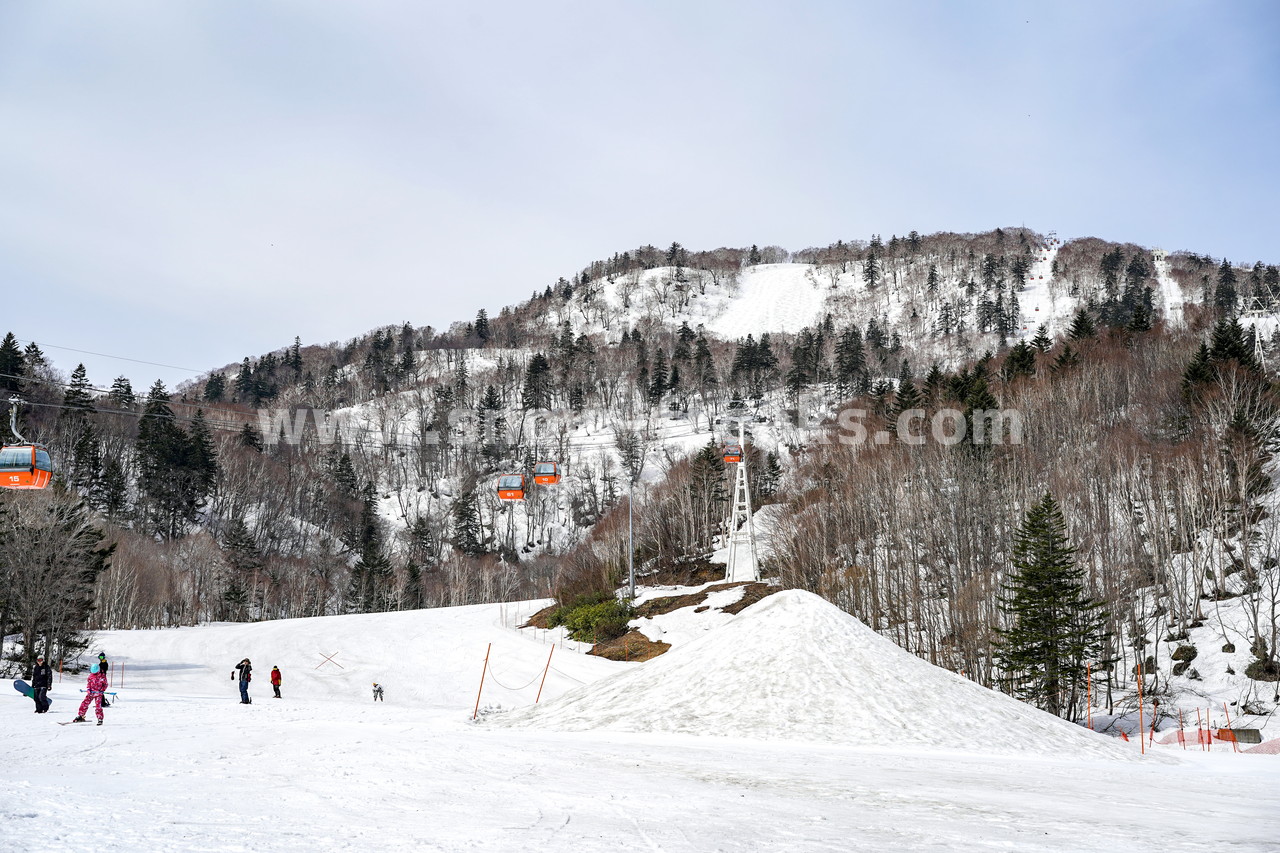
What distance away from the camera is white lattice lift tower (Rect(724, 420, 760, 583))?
46.6 meters

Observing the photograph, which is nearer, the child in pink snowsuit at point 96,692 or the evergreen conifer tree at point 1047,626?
the child in pink snowsuit at point 96,692

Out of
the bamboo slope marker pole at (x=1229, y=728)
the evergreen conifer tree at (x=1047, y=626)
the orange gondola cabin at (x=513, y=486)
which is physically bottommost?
the bamboo slope marker pole at (x=1229, y=728)

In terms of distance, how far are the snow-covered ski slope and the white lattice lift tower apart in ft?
76.0

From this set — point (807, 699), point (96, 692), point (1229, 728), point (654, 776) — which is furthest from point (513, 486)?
point (1229, 728)

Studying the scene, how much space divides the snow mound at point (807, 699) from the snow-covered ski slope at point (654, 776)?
8 centimetres

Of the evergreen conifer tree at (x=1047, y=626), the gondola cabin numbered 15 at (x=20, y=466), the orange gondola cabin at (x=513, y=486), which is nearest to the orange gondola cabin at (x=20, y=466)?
the gondola cabin numbered 15 at (x=20, y=466)

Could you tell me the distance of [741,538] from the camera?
65.0 metres

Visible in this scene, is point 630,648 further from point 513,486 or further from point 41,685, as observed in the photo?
point 41,685

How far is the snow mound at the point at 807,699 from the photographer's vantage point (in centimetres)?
1752

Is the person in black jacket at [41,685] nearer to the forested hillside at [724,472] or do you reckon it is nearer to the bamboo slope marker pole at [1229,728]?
the forested hillside at [724,472]

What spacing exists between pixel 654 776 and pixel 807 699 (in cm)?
768

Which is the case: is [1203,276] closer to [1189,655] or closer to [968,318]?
[968,318]

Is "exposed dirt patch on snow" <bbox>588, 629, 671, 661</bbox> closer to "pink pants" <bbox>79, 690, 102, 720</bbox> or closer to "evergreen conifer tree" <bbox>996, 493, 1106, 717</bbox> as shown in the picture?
"evergreen conifer tree" <bbox>996, 493, 1106, 717</bbox>

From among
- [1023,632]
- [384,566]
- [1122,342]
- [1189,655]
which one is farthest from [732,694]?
[384,566]
